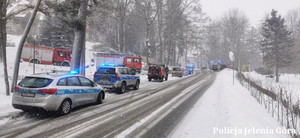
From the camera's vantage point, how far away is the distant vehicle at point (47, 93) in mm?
6374

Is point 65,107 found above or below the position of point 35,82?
below

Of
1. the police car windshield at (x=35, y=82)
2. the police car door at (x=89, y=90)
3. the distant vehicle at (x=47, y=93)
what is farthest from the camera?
the police car door at (x=89, y=90)

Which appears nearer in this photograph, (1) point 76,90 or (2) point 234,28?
(1) point 76,90

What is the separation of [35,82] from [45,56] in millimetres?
25920

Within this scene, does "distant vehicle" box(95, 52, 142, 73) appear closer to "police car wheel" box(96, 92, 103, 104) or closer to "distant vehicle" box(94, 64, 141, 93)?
"distant vehicle" box(94, 64, 141, 93)

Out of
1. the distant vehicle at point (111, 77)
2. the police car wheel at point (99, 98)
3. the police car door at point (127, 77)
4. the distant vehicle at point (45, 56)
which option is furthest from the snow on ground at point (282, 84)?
the distant vehicle at point (45, 56)

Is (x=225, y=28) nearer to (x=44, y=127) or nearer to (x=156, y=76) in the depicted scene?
(x=156, y=76)

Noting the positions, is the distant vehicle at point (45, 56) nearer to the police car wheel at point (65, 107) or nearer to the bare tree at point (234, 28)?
the police car wheel at point (65, 107)

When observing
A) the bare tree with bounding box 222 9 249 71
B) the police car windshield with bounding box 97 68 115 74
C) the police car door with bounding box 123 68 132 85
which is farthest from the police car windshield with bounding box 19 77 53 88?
the bare tree with bounding box 222 9 249 71

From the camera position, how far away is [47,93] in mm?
6426

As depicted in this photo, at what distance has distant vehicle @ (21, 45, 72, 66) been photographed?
28000 millimetres

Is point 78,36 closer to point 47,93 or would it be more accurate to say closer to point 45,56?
point 47,93

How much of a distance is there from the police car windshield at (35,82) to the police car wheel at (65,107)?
92 centimetres

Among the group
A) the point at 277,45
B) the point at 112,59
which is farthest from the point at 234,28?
the point at 112,59
